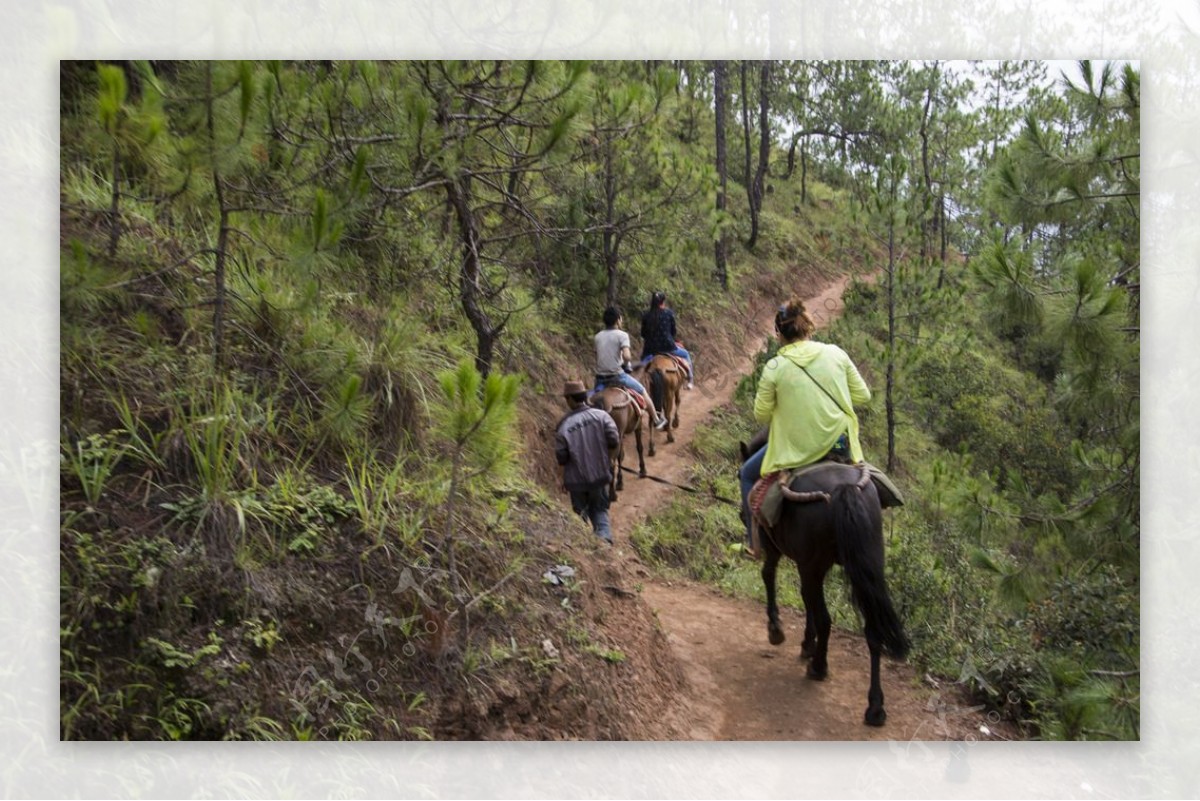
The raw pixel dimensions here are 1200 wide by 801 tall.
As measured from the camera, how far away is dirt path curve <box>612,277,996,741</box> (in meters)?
4.20

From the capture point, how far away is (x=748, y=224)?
12.4 m

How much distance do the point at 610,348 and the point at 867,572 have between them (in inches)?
141

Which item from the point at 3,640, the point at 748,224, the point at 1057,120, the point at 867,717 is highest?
the point at 748,224

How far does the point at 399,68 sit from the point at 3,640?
Answer: 10.1 feet

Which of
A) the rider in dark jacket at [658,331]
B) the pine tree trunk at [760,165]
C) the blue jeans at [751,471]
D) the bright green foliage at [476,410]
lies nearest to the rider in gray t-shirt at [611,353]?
the rider in dark jacket at [658,331]

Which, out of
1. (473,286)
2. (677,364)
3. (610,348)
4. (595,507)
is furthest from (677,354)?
(473,286)

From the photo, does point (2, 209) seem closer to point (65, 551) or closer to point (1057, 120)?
point (65, 551)

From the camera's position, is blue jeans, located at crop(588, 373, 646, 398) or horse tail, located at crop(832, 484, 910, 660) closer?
horse tail, located at crop(832, 484, 910, 660)

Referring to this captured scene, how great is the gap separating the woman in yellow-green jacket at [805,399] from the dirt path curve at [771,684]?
3.65ft

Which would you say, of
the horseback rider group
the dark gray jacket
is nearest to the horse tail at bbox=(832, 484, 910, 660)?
the horseback rider group

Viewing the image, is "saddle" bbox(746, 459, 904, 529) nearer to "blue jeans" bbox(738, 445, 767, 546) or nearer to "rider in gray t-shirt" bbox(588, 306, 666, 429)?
"blue jeans" bbox(738, 445, 767, 546)

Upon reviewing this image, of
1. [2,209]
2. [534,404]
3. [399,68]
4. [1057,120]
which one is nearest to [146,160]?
[2,209]

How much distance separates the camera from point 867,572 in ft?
12.8

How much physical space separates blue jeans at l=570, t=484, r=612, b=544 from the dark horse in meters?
1.31
